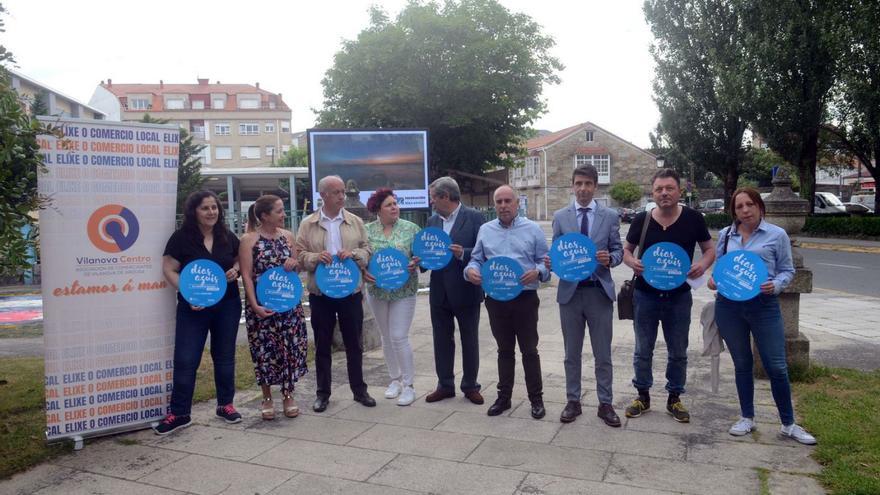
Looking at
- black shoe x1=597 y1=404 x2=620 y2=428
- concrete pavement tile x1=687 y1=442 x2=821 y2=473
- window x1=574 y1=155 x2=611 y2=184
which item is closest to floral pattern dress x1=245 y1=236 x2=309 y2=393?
black shoe x1=597 y1=404 x2=620 y2=428

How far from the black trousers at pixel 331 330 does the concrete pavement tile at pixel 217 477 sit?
4.30 ft

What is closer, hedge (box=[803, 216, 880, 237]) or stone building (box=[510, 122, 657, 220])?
hedge (box=[803, 216, 880, 237])

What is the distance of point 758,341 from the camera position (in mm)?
4410

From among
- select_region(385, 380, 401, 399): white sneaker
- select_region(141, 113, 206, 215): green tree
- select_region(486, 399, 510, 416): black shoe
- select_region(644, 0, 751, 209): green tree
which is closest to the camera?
select_region(486, 399, 510, 416): black shoe

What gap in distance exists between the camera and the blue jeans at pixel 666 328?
4.72 m

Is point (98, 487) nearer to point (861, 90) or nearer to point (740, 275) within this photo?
point (740, 275)

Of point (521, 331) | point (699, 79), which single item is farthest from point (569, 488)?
point (699, 79)

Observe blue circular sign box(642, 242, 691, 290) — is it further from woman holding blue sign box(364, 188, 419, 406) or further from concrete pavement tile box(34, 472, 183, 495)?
concrete pavement tile box(34, 472, 183, 495)

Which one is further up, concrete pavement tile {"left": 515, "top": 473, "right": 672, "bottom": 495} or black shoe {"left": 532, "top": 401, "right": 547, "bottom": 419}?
black shoe {"left": 532, "top": 401, "right": 547, "bottom": 419}

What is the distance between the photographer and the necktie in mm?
4867

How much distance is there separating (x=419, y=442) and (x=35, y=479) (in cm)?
240

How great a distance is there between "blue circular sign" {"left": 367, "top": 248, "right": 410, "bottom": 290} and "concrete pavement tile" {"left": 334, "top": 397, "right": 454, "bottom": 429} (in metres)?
1.00

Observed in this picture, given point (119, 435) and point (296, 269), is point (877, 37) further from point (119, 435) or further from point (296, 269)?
point (119, 435)

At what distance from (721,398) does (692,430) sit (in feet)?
3.11
